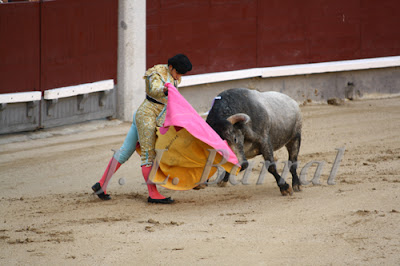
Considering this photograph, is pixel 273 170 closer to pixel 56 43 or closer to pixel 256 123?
pixel 256 123

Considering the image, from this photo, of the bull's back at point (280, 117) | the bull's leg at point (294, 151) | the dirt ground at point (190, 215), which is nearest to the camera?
the dirt ground at point (190, 215)

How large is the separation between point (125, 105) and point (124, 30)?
32.0 inches

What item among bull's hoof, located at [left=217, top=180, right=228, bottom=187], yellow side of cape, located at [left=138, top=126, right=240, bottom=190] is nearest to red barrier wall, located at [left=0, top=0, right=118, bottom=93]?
bull's hoof, located at [left=217, top=180, right=228, bottom=187]

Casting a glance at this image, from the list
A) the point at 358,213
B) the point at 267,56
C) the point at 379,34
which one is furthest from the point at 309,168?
the point at 379,34

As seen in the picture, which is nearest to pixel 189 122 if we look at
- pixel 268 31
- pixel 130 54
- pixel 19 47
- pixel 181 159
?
pixel 181 159

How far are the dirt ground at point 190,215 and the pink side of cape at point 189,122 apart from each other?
17.3 inches

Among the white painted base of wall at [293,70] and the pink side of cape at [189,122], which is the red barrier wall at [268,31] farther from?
the pink side of cape at [189,122]

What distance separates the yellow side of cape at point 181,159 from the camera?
500 cm

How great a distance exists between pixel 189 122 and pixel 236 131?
412 millimetres

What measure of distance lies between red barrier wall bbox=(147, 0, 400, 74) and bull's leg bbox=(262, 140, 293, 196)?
318cm

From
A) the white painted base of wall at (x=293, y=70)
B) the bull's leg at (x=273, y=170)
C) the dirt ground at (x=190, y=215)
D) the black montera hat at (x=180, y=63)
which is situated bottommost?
the dirt ground at (x=190, y=215)

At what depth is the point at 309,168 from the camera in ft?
20.6

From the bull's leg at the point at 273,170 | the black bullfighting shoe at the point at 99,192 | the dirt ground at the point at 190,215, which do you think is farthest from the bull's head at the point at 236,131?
the black bullfighting shoe at the point at 99,192

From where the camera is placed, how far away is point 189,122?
4895mm
